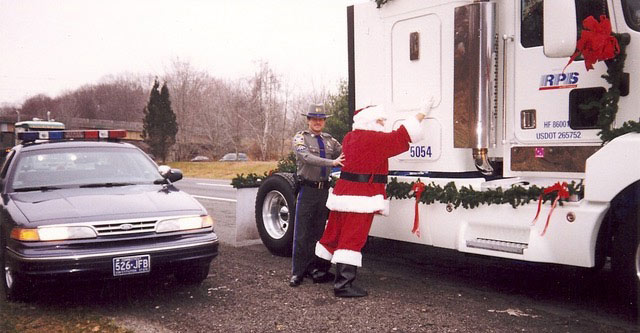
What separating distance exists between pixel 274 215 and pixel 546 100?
3.78 m

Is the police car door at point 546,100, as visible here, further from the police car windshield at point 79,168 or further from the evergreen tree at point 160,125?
the evergreen tree at point 160,125

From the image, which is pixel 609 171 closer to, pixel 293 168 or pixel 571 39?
pixel 571 39

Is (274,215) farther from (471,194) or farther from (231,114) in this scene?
(231,114)

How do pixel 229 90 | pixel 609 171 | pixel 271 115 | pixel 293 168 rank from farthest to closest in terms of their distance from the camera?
1. pixel 229 90
2. pixel 271 115
3. pixel 293 168
4. pixel 609 171

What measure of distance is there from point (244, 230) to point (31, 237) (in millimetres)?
3811

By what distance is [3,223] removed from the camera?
5215 millimetres

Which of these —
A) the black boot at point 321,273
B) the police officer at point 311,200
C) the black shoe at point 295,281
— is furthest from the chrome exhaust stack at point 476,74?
the black shoe at point 295,281

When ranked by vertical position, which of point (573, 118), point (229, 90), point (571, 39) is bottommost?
point (573, 118)

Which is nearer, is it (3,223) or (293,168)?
(3,223)

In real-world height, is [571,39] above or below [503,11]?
below

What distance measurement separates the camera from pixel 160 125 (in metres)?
48.8

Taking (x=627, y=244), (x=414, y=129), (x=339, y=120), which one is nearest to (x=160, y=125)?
(x=339, y=120)

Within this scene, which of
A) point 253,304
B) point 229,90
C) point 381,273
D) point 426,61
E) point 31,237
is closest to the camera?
point 31,237

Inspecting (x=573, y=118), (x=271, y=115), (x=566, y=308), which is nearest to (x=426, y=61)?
(x=573, y=118)
